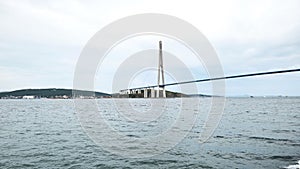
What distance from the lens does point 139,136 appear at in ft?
56.0

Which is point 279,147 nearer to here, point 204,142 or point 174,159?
point 204,142

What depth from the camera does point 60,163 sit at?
1066 cm

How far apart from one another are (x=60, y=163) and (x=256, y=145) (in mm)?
9825

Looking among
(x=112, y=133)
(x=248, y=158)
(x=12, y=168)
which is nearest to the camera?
(x=12, y=168)

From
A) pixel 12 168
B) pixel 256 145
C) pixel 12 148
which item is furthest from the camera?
pixel 256 145

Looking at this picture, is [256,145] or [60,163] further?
[256,145]

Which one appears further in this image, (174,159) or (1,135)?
(1,135)

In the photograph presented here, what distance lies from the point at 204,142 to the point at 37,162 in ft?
28.2

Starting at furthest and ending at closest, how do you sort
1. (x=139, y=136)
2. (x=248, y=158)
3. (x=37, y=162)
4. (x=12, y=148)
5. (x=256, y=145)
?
(x=139, y=136) < (x=256, y=145) < (x=12, y=148) < (x=248, y=158) < (x=37, y=162)

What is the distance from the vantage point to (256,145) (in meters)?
14.7

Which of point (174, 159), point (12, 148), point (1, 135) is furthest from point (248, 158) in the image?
point (1, 135)

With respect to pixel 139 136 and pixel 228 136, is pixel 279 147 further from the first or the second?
pixel 139 136

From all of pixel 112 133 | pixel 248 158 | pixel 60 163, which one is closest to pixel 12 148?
pixel 60 163

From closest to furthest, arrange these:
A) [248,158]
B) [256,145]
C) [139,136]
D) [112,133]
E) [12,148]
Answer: [248,158] → [12,148] → [256,145] → [139,136] → [112,133]
